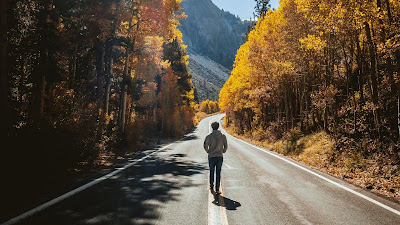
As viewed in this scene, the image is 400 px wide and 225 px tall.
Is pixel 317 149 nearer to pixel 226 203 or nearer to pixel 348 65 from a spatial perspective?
pixel 348 65

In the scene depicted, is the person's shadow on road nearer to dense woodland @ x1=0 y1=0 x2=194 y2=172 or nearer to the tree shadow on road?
the tree shadow on road

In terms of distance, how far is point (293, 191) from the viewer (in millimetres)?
6445

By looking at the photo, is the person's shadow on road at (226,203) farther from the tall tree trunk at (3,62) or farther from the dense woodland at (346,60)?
the tall tree trunk at (3,62)

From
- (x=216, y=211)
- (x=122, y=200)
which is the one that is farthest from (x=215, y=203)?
(x=122, y=200)

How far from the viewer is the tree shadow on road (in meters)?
4.23

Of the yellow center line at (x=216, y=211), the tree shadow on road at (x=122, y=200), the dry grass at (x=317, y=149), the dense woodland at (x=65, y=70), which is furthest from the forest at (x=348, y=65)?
the dense woodland at (x=65, y=70)

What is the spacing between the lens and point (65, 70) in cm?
1605

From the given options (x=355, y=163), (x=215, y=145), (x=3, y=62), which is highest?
(x=3, y=62)

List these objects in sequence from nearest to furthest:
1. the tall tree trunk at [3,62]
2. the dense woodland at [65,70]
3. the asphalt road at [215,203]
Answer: the asphalt road at [215,203] → the dense woodland at [65,70] → the tall tree trunk at [3,62]

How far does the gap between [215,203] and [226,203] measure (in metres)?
0.24

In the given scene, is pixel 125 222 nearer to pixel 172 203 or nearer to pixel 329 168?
pixel 172 203

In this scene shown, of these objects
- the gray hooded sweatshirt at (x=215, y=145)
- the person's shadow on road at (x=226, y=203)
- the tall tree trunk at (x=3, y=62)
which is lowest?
the person's shadow on road at (x=226, y=203)

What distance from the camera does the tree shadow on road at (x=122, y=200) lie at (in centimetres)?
423

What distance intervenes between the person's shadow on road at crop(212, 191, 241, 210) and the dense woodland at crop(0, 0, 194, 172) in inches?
182
